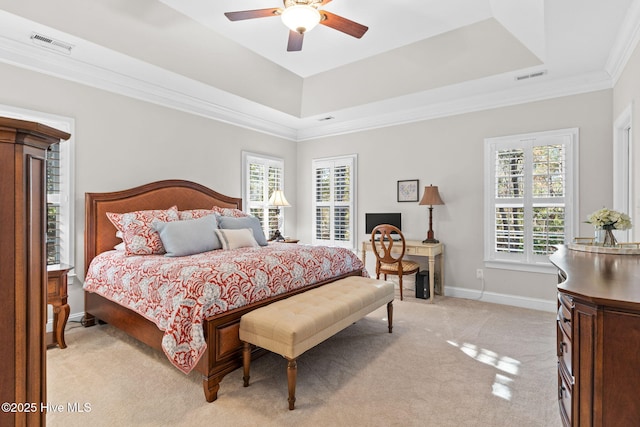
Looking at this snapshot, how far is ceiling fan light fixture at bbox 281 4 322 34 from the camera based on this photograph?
94.3 inches

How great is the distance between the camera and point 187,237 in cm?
332

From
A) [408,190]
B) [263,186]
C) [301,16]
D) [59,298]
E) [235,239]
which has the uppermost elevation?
[301,16]

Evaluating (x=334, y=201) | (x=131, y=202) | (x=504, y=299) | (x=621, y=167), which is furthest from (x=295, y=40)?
(x=504, y=299)

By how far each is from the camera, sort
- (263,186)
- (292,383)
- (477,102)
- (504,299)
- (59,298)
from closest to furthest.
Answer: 1. (292,383)
2. (59,298)
3. (504,299)
4. (477,102)
5. (263,186)

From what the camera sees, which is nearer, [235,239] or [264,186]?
[235,239]

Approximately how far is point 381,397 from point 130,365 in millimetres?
1903

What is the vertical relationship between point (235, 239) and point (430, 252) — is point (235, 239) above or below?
above

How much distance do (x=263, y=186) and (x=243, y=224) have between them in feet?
5.45

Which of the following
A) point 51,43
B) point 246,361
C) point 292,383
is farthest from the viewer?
point 51,43

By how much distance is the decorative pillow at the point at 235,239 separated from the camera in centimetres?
359

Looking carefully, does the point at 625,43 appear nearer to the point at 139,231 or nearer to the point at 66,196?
the point at 139,231

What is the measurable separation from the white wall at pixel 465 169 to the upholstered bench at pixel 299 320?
218cm

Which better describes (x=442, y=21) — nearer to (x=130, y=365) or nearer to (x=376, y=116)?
(x=376, y=116)

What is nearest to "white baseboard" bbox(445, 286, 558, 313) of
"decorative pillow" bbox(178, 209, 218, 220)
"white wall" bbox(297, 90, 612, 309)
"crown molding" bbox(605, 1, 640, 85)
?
"white wall" bbox(297, 90, 612, 309)
